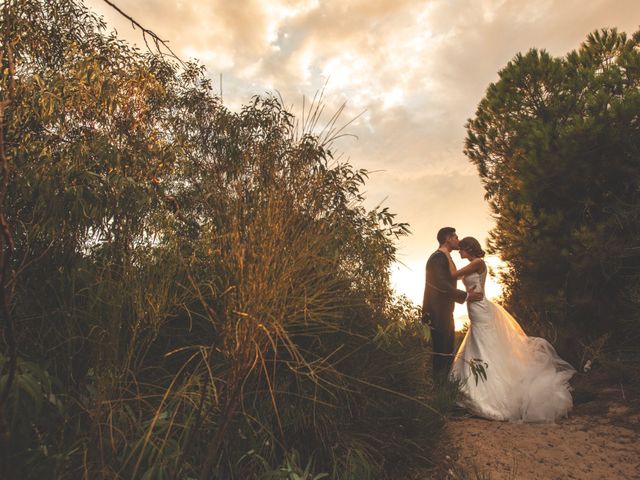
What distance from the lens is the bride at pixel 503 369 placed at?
172 inches

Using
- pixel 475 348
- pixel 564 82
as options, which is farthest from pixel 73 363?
pixel 564 82

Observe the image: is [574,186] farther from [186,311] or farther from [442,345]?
[186,311]

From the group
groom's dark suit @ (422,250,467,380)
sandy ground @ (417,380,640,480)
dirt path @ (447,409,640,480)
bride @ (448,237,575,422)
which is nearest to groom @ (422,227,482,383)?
groom's dark suit @ (422,250,467,380)

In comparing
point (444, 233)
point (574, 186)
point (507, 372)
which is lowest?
point (507, 372)

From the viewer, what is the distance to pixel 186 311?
2.80 meters

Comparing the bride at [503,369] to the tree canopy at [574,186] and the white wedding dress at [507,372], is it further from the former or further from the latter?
the tree canopy at [574,186]

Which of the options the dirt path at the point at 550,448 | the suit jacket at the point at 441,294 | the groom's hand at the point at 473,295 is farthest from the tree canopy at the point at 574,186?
the dirt path at the point at 550,448

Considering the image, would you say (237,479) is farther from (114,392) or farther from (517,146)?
(517,146)

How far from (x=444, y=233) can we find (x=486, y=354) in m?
1.60

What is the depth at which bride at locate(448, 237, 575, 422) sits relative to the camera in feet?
14.3

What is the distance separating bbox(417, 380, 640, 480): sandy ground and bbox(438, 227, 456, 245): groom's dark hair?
2.14 m

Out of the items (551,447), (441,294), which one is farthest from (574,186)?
(551,447)

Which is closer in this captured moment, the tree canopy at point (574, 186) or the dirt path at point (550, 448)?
the dirt path at point (550, 448)

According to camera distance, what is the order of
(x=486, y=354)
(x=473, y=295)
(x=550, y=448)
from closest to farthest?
(x=550, y=448) → (x=486, y=354) → (x=473, y=295)
